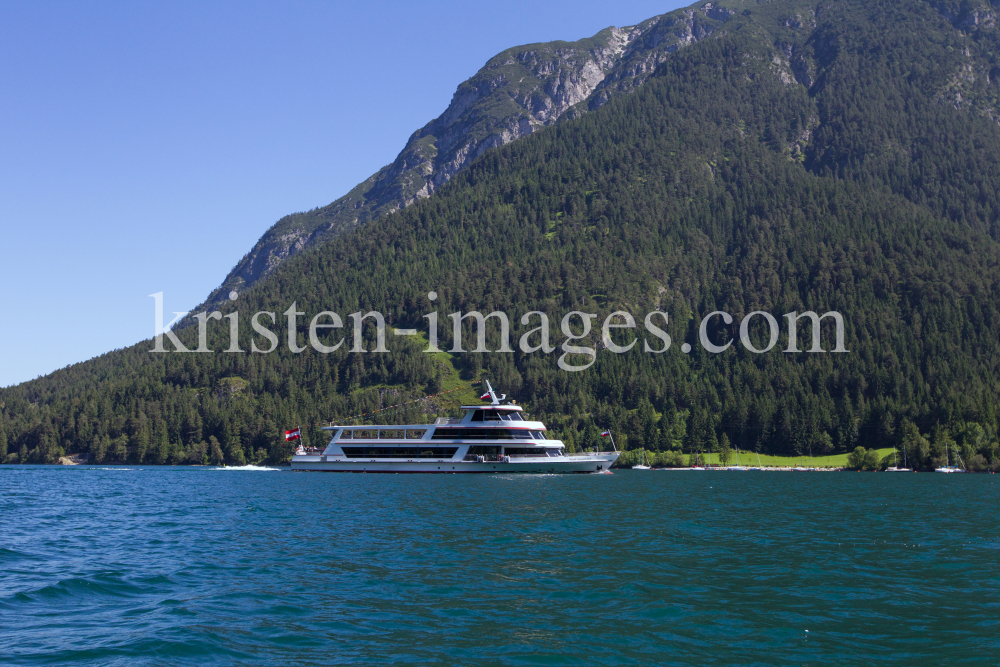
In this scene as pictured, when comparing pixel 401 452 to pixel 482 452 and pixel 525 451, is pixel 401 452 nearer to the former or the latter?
pixel 482 452

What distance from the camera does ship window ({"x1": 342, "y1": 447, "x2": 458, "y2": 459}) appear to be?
136 m

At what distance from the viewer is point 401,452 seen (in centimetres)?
13888

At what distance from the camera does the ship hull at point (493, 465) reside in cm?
13062

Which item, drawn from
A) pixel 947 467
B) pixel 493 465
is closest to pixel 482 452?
pixel 493 465

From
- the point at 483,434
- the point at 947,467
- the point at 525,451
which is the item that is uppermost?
the point at 483,434

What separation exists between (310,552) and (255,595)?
1022cm

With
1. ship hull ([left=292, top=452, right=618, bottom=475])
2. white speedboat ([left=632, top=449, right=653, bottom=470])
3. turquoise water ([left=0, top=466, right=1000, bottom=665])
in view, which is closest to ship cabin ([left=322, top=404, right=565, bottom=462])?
ship hull ([left=292, top=452, right=618, bottom=475])

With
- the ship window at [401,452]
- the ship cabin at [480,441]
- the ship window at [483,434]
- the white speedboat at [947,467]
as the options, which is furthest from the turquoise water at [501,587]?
the white speedboat at [947,467]

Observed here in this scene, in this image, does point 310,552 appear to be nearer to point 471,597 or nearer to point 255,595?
point 255,595

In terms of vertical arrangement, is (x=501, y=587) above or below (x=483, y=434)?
below

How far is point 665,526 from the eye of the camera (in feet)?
164

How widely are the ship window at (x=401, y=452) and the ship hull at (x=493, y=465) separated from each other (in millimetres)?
1190

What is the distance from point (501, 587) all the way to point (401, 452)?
11018 centimetres

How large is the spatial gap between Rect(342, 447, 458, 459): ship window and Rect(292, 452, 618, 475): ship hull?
3.90ft
